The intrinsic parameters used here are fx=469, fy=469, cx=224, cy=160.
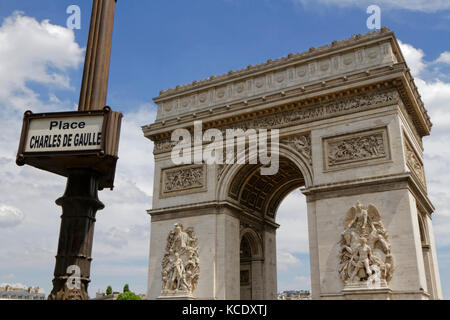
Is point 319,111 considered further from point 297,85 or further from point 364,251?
point 364,251

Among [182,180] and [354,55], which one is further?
[182,180]

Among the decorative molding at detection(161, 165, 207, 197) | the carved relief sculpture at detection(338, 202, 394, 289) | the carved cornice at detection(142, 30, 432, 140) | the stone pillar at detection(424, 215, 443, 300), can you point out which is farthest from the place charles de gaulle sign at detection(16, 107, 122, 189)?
the stone pillar at detection(424, 215, 443, 300)

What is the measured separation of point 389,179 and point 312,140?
12.1 feet

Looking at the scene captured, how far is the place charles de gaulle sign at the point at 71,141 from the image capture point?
584cm

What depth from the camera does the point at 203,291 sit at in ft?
65.9

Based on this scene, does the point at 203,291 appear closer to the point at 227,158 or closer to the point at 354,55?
the point at 227,158

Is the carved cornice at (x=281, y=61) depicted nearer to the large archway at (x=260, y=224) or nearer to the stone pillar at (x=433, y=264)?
the large archway at (x=260, y=224)

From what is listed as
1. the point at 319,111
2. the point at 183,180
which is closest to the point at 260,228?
the point at 183,180

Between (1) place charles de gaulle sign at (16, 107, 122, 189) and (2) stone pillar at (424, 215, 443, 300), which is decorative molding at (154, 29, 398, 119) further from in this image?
(1) place charles de gaulle sign at (16, 107, 122, 189)

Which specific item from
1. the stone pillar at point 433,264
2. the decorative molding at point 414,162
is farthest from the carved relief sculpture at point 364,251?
the stone pillar at point 433,264

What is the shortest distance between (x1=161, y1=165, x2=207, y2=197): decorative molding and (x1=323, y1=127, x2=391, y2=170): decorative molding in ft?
19.8

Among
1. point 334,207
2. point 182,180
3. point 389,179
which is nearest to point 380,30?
point 389,179

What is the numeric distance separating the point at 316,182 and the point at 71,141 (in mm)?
14470
